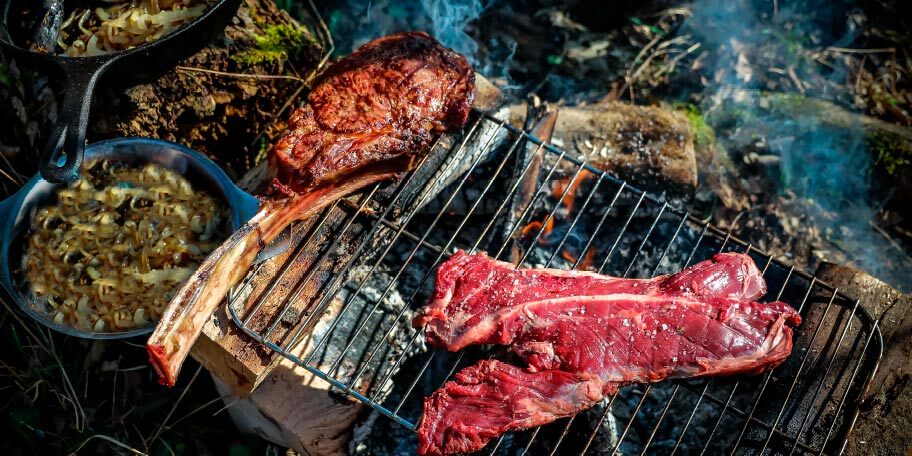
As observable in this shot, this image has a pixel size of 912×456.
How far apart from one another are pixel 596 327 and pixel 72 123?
290 centimetres

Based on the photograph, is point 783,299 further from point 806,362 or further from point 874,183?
point 874,183

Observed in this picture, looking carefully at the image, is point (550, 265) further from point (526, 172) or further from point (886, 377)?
point (886, 377)

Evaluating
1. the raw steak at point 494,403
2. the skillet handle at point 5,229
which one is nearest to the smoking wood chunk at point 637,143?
the raw steak at point 494,403

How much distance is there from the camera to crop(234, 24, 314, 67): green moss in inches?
179

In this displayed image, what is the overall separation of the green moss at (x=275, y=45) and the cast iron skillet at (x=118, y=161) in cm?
94

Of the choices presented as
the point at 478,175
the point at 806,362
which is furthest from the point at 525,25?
the point at 806,362

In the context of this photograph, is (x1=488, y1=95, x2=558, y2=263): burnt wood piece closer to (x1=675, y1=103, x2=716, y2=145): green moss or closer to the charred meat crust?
the charred meat crust

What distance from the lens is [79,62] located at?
340cm

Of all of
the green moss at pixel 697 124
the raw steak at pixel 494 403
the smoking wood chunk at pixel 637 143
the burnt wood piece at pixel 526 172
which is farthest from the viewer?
the green moss at pixel 697 124

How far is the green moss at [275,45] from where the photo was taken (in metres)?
4.55

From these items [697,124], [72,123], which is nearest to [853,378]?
[697,124]

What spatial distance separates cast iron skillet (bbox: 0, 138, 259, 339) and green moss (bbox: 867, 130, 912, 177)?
5053 mm

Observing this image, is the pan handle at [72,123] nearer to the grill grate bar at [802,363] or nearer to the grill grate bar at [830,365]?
the grill grate bar at [802,363]

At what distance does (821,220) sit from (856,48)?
2.07 meters
